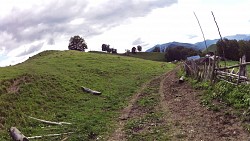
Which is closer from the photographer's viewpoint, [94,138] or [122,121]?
[94,138]

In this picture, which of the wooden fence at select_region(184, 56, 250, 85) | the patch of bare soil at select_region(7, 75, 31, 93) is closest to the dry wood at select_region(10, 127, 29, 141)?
the patch of bare soil at select_region(7, 75, 31, 93)

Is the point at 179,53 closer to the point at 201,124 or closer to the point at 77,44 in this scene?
the point at 77,44

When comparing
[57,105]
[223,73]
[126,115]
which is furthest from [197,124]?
[57,105]

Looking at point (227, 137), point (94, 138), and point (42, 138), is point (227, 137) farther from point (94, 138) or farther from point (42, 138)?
point (42, 138)

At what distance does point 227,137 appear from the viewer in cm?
1205

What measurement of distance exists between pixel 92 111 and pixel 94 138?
6.70 meters

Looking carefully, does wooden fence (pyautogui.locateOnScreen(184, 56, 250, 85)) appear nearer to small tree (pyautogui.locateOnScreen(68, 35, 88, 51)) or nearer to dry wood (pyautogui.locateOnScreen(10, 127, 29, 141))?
dry wood (pyautogui.locateOnScreen(10, 127, 29, 141))

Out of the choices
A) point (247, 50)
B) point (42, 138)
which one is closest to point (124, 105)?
point (42, 138)

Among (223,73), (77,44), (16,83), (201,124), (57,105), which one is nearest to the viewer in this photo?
(201,124)

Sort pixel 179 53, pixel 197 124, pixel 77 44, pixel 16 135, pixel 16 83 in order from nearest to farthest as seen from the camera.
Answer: pixel 197 124 → pixel 16 135 → pixel 16 83 → pixel 77 44 → pixel 179 53

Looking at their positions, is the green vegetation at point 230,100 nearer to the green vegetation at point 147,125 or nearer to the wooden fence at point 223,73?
the wooden fence at point 223,73

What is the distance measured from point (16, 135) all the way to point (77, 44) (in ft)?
343

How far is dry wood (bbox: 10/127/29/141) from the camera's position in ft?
51.6

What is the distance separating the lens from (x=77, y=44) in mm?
119312
